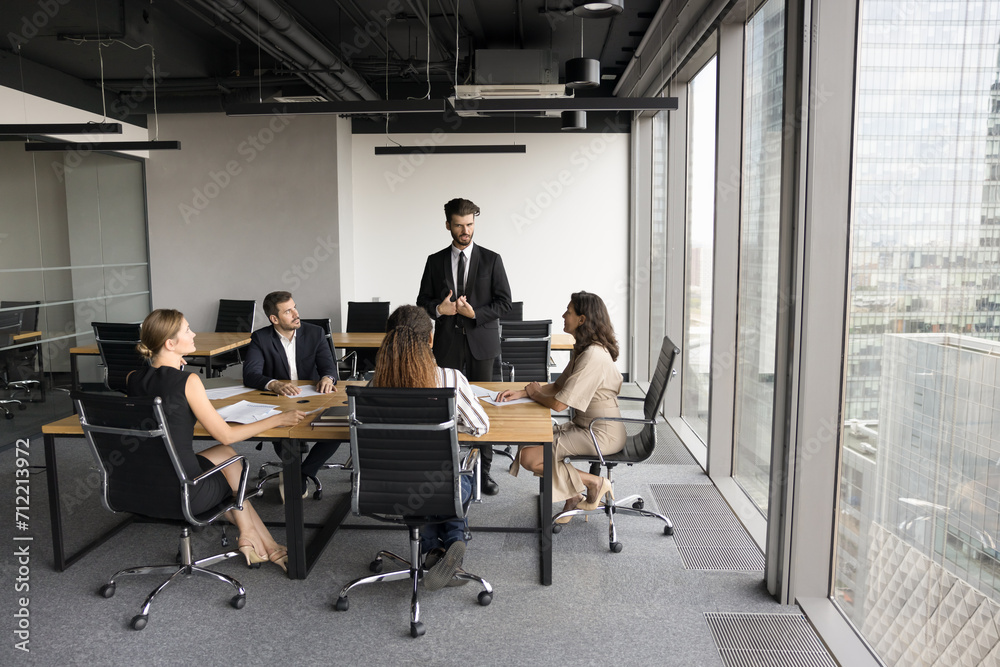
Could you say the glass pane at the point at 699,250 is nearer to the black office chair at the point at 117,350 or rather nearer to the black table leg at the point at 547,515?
the black table leg at the point at 547,515

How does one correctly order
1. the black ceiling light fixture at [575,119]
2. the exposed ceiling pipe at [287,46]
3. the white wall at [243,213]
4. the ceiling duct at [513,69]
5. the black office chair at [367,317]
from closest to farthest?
the exposed ceiling pipe at [287,46] → the ceiling duct at [513,69] → the black ceiling light fixture at [575,119] → the black office chair at [367,317] → the white wall at [243,213]

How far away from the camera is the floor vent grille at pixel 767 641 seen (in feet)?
8.73

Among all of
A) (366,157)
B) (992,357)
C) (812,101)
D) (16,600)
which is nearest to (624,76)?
(366,157)

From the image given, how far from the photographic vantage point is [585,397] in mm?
3527

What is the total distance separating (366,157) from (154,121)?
95.8 inches

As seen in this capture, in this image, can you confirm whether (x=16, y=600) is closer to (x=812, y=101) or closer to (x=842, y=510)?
(x=842, y=510)

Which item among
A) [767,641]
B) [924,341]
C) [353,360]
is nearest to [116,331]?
[353,360]

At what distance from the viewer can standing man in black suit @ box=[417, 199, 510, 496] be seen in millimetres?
4383

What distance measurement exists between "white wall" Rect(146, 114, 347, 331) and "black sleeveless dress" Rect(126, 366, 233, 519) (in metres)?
5.38

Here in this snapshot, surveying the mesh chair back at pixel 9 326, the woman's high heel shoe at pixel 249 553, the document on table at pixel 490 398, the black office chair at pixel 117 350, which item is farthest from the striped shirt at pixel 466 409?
the mesh chair back at pixel 9 326

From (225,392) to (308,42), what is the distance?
299cm

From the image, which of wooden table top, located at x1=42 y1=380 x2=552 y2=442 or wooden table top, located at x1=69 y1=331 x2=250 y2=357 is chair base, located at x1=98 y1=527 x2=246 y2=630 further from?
wooden table top, located at x1=69 y1=331 x2=250 y2=357

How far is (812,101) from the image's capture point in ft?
9.35

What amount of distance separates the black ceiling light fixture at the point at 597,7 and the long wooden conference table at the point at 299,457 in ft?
6.62
